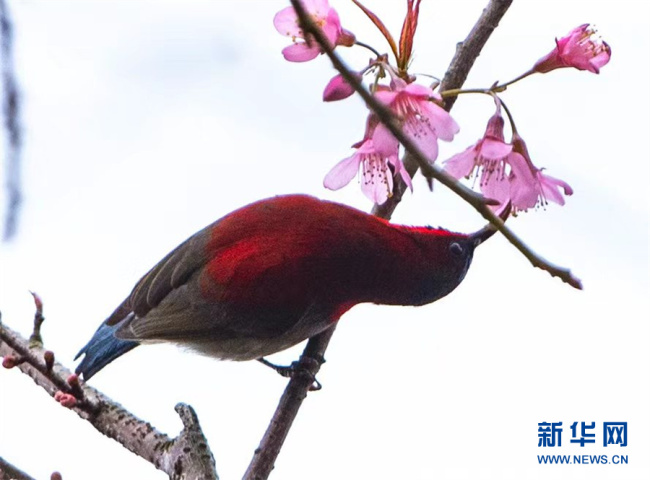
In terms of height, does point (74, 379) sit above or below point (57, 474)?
above

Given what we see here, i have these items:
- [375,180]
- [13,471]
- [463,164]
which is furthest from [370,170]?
[13,471]

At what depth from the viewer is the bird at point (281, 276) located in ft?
8.98

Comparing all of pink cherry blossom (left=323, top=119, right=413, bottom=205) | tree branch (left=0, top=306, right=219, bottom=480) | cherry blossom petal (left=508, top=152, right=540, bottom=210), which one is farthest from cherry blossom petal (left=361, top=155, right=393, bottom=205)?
tree branch (left=0, top=306, right=219, bottom=480)

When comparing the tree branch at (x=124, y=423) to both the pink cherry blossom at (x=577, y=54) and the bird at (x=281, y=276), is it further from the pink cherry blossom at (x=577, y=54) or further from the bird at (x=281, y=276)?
the pink cherry blossom at (x=577, y=54)

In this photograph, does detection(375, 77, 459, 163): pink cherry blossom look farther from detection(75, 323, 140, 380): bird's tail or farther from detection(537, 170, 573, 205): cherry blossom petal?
detection(75, 323, 140, 380): bird's tail

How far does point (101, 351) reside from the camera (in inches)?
122

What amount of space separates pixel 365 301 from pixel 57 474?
1.36 metres

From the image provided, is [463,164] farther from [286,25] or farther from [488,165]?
[286,25]

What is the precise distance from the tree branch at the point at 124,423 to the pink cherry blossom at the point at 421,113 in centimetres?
88

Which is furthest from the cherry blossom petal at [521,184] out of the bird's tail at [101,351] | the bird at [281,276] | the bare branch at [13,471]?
the bird's tail at [101,351]

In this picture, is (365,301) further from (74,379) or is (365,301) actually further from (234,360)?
(74,379)

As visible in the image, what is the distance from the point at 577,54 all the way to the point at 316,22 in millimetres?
661

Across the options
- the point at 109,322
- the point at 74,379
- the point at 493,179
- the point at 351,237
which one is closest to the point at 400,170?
the point at 493,179

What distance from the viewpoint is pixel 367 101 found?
3.50ft
